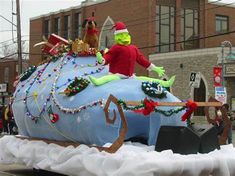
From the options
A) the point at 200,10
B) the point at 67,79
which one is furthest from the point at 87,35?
the point at 200,10

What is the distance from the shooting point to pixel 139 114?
28.7 feet

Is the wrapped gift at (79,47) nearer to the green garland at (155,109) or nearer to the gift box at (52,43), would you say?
the gift box at (52,43)

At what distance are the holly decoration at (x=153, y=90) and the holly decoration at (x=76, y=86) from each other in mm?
1070

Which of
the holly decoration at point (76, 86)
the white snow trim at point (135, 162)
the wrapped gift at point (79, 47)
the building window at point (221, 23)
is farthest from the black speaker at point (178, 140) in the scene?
the building window at point (221, 23)

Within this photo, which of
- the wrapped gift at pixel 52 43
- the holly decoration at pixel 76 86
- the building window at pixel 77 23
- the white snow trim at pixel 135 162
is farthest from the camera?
the building window at pixel 77 23

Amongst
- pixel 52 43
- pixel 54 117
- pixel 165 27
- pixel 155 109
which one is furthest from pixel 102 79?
pixel 165 27

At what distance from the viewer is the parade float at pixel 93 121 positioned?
25.1 feet

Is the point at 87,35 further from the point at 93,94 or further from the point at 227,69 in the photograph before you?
the point at 227,69

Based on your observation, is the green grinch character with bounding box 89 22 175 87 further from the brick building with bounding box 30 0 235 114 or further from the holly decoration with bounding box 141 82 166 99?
the brick building with bounding box 30 0 235 114

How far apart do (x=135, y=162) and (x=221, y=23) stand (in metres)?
42.4

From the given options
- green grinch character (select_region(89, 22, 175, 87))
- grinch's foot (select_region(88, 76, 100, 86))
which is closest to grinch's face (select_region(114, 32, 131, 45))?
green grinch character (select_region(89, 22, 175, 87))

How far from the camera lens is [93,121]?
8.60 meters

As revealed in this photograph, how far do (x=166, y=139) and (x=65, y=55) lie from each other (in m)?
3.55

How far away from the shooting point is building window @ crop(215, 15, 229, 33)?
47.7 meters
